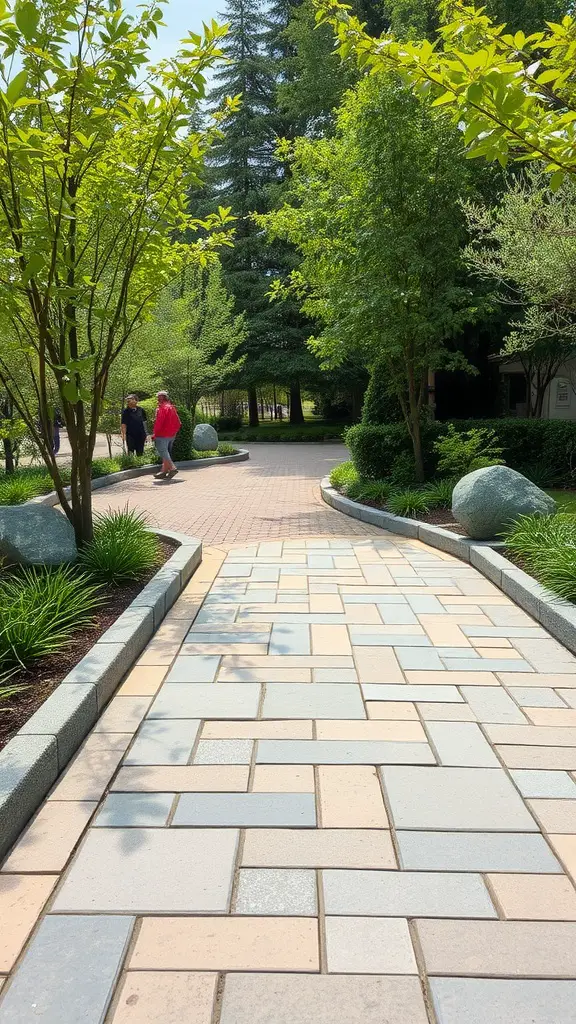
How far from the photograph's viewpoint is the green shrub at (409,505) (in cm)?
898

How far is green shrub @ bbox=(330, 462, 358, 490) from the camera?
38.4ft

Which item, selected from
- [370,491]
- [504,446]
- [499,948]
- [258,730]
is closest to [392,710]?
[258,730]

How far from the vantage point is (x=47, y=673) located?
3.80 meters

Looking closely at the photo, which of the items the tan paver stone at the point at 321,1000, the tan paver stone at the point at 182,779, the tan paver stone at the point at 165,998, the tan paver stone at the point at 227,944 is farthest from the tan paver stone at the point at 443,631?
the tan paver stone at the point at 165,998

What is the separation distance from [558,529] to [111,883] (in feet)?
16.6

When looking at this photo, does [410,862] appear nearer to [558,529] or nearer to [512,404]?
[558,529]

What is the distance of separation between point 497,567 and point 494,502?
101cm

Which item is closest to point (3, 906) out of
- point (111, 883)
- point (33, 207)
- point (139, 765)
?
point (111, 883)

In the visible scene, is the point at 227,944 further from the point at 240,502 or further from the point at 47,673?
the point at 240,502

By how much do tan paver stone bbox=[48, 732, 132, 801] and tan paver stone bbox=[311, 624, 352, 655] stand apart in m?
1.50

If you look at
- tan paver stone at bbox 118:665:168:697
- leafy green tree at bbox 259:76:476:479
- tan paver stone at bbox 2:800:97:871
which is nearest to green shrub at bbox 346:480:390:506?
leafy green tree at bbox 259:76:476:479

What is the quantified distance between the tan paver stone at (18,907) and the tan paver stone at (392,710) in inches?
68.1

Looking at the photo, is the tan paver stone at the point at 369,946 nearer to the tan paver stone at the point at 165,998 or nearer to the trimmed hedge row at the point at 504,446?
the tan paver stone at the point at 165,998

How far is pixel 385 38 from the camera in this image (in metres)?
3.55
